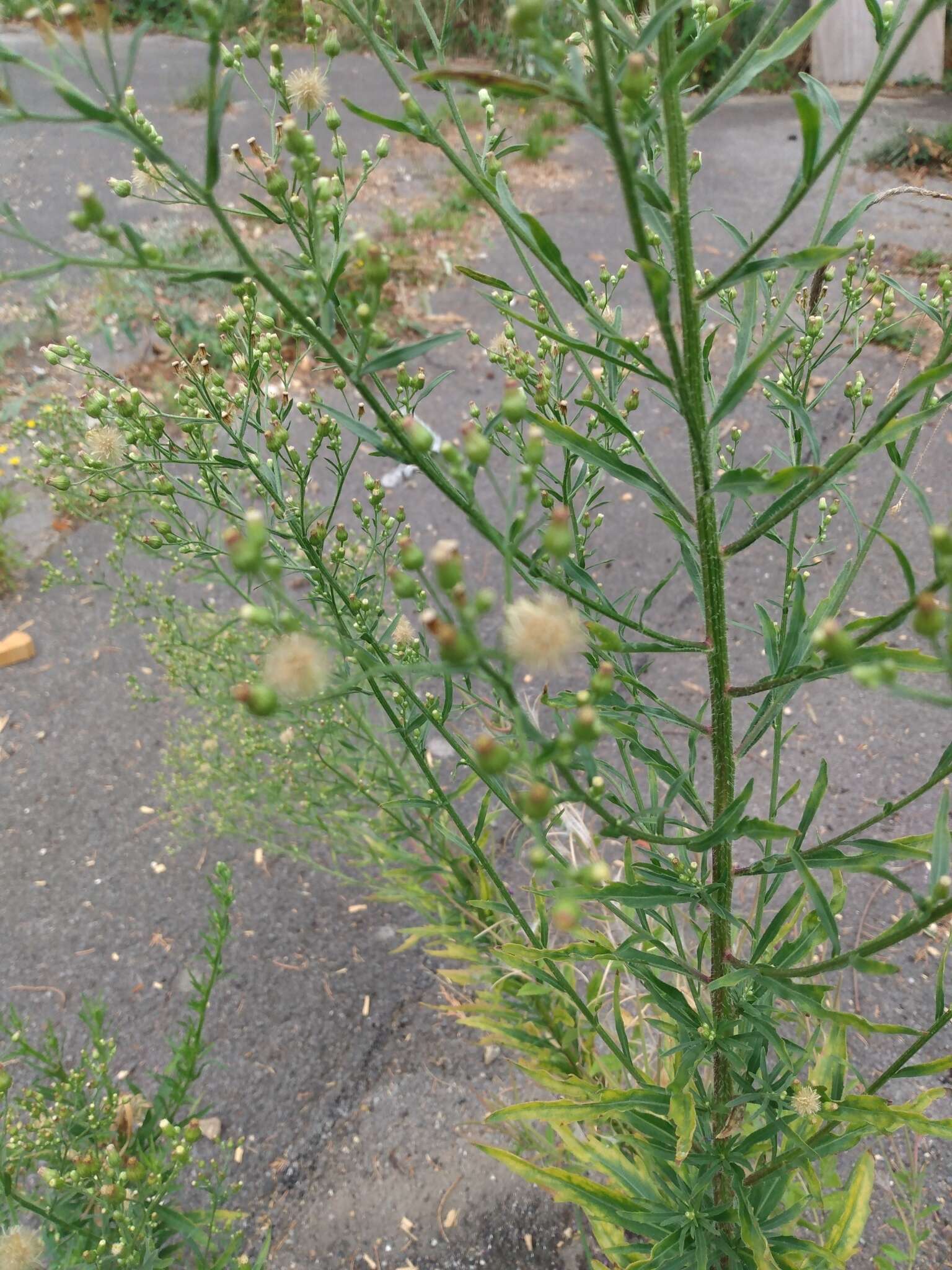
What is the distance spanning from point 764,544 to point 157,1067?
105 inches

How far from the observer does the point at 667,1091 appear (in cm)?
135

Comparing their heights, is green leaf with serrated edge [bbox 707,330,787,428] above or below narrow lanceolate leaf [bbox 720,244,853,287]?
below

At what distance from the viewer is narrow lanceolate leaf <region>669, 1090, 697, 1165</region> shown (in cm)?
126

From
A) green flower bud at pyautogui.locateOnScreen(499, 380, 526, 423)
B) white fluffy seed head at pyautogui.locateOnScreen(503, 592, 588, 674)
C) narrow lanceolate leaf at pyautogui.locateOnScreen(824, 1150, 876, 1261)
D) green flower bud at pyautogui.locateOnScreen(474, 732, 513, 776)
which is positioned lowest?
narrow lanceolate leaf at pyautogui.locateOnScreen(824, 1150, 876, 1261)

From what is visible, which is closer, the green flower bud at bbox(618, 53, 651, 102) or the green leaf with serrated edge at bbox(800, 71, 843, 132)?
the green flower bud at bbox(618, 53, 651, 102)

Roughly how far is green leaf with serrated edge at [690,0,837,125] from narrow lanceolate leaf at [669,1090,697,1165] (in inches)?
46.4

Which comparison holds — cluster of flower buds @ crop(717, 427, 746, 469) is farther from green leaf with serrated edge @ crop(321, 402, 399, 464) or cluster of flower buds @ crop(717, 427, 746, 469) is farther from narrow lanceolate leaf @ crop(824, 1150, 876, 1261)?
narrow lanceolate leaf @ crop(824, 1150, 876, 1261)

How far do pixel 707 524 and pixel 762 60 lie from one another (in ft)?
1.52

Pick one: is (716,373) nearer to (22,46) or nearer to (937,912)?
(937,912)

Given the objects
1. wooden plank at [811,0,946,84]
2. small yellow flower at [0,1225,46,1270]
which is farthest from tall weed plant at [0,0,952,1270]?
wooden plank at [811,0,946,84]

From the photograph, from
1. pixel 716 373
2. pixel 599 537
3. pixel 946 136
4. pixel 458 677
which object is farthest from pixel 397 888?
pixel 946 136

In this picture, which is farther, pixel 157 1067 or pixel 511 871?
pixel 511 871

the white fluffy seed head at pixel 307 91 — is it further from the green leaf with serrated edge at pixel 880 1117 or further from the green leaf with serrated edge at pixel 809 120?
the green leaf with serrated edge at pixel 880 1117

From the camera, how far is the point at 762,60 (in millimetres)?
941
